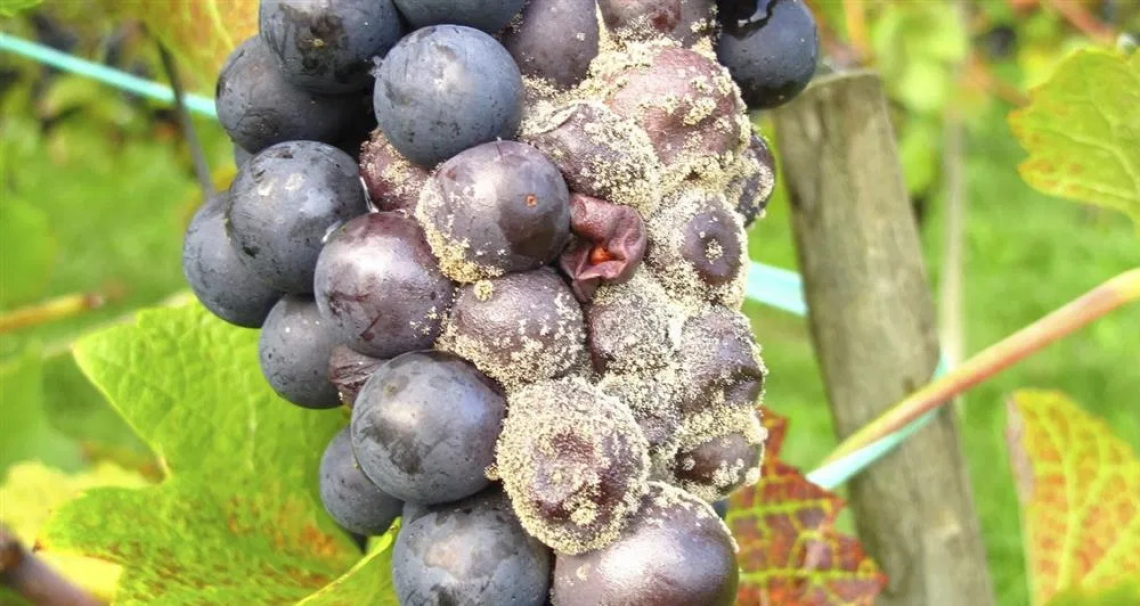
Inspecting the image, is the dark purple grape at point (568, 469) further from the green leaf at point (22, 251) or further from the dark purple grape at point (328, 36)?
the green leaf at point (22, 251)

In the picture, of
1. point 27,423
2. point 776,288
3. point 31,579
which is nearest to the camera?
point 31,579

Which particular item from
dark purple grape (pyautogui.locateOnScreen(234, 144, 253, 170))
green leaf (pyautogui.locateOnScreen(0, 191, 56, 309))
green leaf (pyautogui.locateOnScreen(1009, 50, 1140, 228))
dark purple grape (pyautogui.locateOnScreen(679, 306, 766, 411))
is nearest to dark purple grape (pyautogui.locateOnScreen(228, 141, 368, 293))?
dark purple grape (pyautogui.locateOnScreen(234, 144, 253, 170))

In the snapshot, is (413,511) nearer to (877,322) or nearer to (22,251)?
(877,322)

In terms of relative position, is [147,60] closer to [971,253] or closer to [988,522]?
[988,522]

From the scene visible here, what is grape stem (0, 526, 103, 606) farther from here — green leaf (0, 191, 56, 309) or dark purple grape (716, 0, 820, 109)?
green leaf (0, 191, 56, 309)

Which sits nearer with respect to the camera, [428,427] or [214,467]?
[428,427]

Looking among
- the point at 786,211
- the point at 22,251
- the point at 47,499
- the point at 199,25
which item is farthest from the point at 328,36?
the point at 786,211
